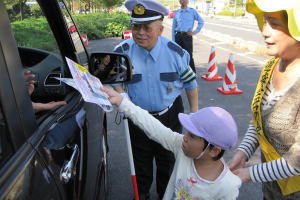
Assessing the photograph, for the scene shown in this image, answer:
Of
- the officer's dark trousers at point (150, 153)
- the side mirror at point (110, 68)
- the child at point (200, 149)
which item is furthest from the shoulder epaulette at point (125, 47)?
the child at point (200, 149)

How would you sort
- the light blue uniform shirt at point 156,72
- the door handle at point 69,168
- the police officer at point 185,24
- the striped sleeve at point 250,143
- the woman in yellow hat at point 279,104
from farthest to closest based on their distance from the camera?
the police officer at point 185,24
the light blue uniform shirt at point 156,72
the striped sleeve at point 250,143
the woman in yellow hat at point 279,104
the door handle at point 69,168

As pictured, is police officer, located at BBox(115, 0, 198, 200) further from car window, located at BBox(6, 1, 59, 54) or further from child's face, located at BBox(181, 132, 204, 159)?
child's face, located at BBox(181, 132, 204, 159)

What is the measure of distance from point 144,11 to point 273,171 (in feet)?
4.49

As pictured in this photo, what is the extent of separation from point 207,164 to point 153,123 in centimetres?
39

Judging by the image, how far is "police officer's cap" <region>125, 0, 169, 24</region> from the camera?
7.13ft

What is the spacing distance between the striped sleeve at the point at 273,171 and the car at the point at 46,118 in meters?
0.82

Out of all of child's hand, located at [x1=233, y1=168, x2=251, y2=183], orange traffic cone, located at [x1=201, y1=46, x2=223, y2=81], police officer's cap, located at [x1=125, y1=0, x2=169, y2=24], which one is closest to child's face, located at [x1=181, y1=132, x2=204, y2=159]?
child's hand, located at [x1=233, y1=168, x2=251, y2=183]

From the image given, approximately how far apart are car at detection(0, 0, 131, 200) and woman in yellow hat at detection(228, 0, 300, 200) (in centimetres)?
83

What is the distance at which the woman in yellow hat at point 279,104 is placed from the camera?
1347mm

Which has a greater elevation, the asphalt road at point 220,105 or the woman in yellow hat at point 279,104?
the woman in yellow hat at point 279,104

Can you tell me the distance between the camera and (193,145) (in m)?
1.57

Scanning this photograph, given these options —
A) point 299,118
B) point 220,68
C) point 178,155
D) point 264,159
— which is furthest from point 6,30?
point 220,68

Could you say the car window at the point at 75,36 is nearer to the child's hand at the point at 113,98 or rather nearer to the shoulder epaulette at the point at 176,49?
the child's hand at the point at 113,98

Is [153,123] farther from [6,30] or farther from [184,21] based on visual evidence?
[184,21]
